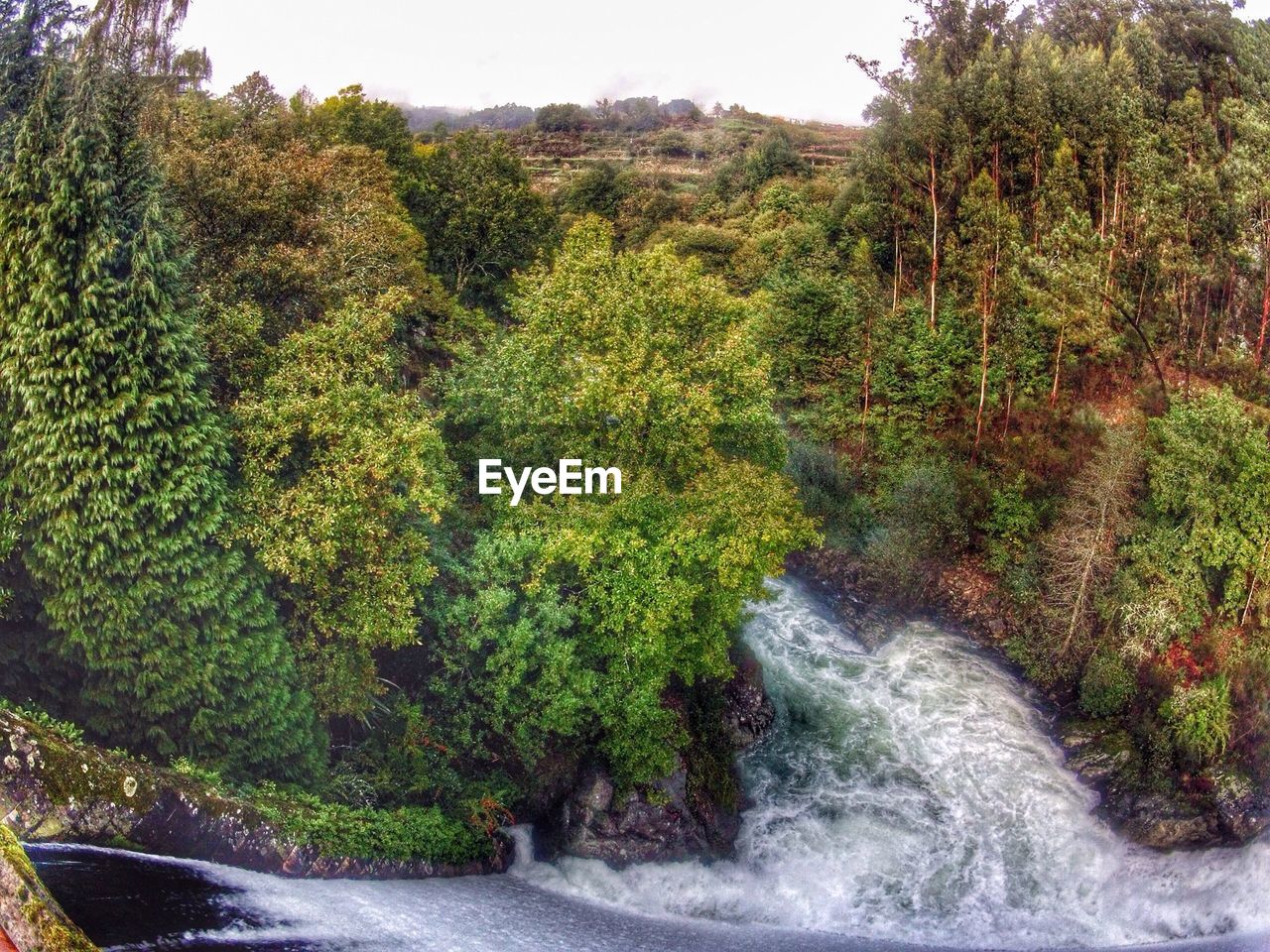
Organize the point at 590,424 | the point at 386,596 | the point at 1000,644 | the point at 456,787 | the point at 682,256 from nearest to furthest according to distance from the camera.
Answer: the point at 386,596 < the point at 456,787 < the point at 590,424 < the point at 1000,644 < the point at 682,256

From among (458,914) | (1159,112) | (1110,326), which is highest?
(1159,112)

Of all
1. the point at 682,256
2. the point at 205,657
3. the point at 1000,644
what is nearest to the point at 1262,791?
the point at 1000,644

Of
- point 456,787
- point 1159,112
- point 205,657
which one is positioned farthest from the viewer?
point 1159,112

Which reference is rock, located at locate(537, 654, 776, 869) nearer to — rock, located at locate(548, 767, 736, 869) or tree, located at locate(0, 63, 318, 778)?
rock, located at locate(548, 767, 736, 869)

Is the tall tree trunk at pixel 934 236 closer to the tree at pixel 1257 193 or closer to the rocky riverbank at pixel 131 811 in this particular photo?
the tree at pixel 1257 193

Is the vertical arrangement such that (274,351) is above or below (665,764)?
above

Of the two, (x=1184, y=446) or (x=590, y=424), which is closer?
(x=590, y=424)

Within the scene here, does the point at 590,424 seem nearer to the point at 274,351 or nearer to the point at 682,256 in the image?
the point at 274,351
